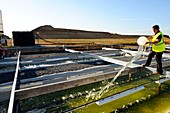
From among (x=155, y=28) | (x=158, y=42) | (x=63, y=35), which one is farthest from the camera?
(x=63, y=35)

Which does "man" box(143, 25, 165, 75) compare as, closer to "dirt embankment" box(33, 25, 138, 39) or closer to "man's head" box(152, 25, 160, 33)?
"man's head" box(152, 25, 160, 33)

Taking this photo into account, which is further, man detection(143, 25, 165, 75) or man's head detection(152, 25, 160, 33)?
man's head detection(152, 25, 160, 33)

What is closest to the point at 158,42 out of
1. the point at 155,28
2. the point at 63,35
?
the point at 155,28

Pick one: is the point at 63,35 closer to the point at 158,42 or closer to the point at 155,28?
the point at 155,28

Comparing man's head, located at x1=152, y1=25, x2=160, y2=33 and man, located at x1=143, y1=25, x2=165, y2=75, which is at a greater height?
man's head, located at x1=152, y1=25, x2=160, y2=33

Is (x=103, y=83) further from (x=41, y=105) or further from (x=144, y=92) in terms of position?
(x=41, y=105)

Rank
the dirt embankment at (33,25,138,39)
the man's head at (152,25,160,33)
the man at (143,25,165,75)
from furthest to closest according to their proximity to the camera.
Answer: the dirt embankment at (33,25,138,39)
the man's head at (152,25,160,33)
the man at (143,25,165,75)

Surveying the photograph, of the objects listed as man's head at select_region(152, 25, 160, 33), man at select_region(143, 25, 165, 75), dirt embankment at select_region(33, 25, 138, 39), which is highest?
dirt embankment at select_region(33, 25, 138, 39)

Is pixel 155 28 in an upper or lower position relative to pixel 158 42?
upper

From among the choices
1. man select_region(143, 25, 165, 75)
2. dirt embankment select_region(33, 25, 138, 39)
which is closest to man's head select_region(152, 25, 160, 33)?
man select_region(143, 25, 165, 75)

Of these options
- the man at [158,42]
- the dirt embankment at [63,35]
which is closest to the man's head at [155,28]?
the man at [158,42]

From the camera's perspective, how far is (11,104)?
2338 millimetres

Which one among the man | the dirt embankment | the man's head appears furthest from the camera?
the dirt embankment

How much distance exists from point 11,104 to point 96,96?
2.59 metres
